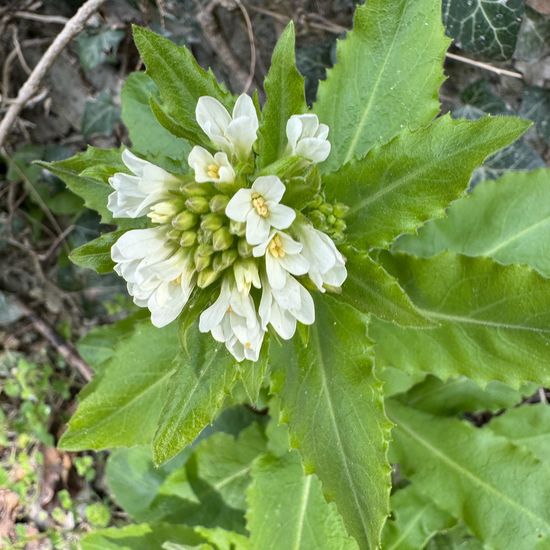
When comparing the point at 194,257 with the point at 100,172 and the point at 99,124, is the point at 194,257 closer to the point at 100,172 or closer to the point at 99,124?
the point at 100,172

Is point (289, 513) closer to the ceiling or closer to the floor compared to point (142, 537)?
closer to the ceiling

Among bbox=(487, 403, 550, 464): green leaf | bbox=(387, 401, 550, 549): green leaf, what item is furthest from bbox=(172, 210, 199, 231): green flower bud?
bbox=(487, 403, 550, 464): green leaf

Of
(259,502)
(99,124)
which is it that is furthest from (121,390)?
(99,124)

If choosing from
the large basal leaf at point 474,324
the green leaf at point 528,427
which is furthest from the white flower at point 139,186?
the green leaf at point 528,427

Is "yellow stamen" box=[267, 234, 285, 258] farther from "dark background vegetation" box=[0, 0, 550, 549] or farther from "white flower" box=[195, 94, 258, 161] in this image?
"dark background vegetation" box=[0, 0, 550, 549]

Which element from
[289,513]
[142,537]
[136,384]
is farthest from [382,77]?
[142,537]

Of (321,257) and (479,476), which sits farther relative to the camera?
(479,476)

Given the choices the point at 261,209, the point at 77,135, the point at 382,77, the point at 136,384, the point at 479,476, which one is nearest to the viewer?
the point at 261,209

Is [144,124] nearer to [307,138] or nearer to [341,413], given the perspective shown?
[307,138]
